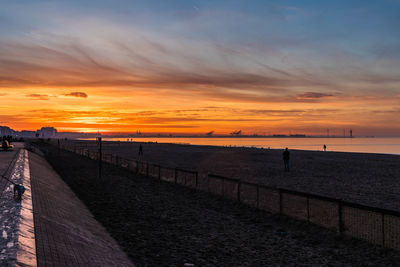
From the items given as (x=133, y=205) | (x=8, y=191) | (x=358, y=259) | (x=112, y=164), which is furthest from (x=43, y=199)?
(x=112, y=164)

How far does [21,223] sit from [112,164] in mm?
32463

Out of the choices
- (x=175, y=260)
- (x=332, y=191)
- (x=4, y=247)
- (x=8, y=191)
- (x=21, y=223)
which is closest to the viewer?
(x=4, y=247)

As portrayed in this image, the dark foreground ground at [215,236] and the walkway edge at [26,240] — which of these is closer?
the walkway edge at [26,240]

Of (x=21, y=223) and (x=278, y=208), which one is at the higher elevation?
(x=21, y=223)

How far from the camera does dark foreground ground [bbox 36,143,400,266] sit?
10.2 m

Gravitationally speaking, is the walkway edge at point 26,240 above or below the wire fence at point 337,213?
above

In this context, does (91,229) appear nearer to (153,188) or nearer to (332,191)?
(153,188)

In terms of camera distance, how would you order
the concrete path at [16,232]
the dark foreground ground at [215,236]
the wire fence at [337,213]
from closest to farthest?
the concrete path at [16,232], the dark foreground ground at [215,236], the wire fence at [337,213]

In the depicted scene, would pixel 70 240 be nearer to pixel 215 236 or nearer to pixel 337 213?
pixel 215 236

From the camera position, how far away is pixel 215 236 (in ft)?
41.4

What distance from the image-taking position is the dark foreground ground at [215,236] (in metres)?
10.2

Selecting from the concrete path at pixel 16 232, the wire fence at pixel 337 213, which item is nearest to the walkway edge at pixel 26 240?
the concrete path at pixel 16 232

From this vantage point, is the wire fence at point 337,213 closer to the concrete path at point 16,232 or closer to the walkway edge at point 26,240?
the walkway edge at point 26,240

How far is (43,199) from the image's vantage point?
1447cm
